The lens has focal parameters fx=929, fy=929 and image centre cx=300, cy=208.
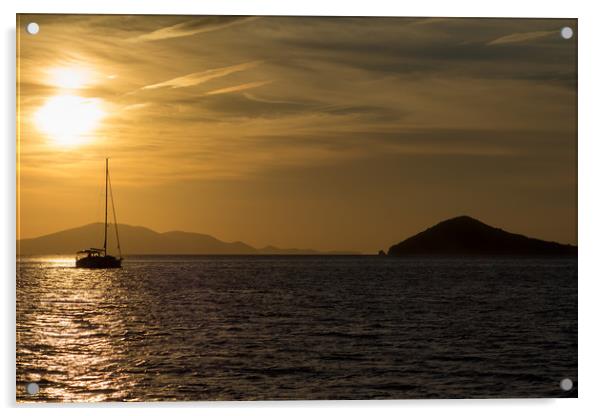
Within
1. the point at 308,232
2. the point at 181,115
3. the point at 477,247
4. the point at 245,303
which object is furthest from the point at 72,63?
the point at 245,303

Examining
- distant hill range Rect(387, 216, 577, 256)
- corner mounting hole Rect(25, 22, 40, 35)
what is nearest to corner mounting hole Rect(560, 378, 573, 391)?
distant hill range Rect(387, 216, 577, 256)

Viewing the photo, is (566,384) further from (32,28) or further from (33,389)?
(32,28)

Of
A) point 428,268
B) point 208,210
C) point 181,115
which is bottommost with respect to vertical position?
point 428,268

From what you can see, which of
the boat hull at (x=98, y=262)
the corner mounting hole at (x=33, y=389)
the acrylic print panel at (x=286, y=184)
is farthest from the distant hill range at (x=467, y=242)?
the corner mounting hole at (x=33, y=389)

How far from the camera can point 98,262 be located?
5.74 m

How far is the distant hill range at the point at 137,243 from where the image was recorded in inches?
219

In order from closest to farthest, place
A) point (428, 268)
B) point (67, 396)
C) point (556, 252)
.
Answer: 1. point (67, 396)
2. point (556, 252)
3. point (428, 268)

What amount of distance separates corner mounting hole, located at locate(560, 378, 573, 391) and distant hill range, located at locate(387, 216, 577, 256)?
78 centimetres

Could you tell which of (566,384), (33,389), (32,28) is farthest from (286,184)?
(566,384)

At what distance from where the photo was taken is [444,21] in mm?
5730

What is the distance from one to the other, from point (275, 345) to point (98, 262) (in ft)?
4.31

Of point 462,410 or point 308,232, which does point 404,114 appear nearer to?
point 308,232

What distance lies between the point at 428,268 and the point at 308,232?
4.84 feet

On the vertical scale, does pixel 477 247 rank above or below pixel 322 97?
below
